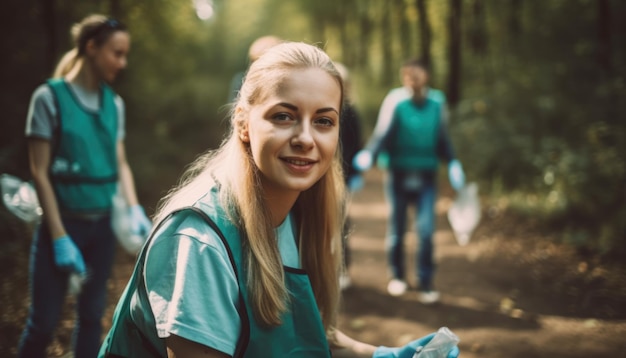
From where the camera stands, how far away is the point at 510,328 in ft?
14.8

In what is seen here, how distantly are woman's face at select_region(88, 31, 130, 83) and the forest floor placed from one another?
1.91 metres

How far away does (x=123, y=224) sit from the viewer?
2.95 m

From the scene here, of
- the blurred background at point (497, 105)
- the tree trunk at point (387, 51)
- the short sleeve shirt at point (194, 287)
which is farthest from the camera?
the tree trunk at point (387, 51)

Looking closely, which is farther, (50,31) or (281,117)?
(50,31)

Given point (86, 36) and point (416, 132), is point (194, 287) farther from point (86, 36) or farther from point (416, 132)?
point (416, 132)

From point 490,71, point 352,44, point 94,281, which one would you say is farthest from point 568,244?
point 352,44

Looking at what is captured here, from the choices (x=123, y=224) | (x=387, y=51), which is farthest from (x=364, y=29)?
(x=123, y=224)

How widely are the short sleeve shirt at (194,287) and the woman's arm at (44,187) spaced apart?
1488 millimetres

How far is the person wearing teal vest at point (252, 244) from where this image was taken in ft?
4.04

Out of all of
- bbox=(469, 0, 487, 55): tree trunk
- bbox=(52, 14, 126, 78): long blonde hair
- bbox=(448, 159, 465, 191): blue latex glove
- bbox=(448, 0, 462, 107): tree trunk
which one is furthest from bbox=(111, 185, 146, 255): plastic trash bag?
bbox=(469, 0, 487, 55): tree trunk

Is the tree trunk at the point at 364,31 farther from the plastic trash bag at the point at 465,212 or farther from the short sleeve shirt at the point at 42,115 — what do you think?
the short sleeve shirt at the point at 42,115

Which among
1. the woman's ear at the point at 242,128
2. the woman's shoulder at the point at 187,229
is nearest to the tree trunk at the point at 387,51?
the woman's ear at the point at 242,128

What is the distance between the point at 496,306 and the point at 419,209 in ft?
4.23

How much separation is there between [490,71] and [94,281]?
1543 cm
